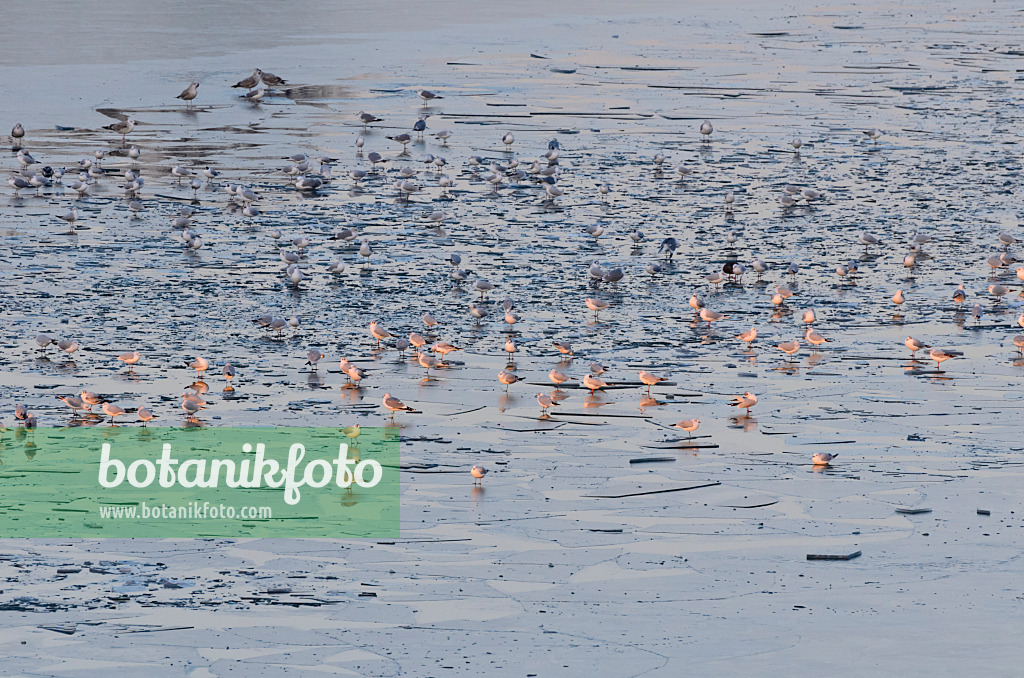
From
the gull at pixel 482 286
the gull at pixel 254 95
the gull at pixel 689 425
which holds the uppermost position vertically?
the gull at pixel 254 95

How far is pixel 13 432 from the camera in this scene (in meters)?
13.1

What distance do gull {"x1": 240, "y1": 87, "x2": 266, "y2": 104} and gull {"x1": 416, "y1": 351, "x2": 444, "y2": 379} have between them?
59.0 ft

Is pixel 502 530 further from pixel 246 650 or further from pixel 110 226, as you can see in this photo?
pixel 110 226

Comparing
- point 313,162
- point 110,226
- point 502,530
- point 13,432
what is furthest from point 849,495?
point 313,162

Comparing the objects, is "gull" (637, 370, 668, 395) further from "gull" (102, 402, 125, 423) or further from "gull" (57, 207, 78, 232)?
"gull" (57, 207, 78, 232)

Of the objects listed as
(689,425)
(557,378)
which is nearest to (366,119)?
(557,378)

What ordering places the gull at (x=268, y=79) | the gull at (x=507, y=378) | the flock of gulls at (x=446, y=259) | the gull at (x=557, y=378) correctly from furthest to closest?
the gull at (x=268, y=79) < the gull at (x=557, y=378) < the gull at (x=507, y=378) < the flock of gulls at (x=446, y=259)

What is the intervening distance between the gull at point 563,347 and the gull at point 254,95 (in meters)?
17.6

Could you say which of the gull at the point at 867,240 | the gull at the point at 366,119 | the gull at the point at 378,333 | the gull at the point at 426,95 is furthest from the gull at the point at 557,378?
the gull at the point at 426,95

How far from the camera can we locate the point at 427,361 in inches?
609

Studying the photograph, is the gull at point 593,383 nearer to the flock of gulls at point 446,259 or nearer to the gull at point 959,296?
the flock of gulls at point 446,259

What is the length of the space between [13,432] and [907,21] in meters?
41.7

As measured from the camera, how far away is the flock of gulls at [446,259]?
14.6 m

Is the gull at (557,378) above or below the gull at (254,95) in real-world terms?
below
